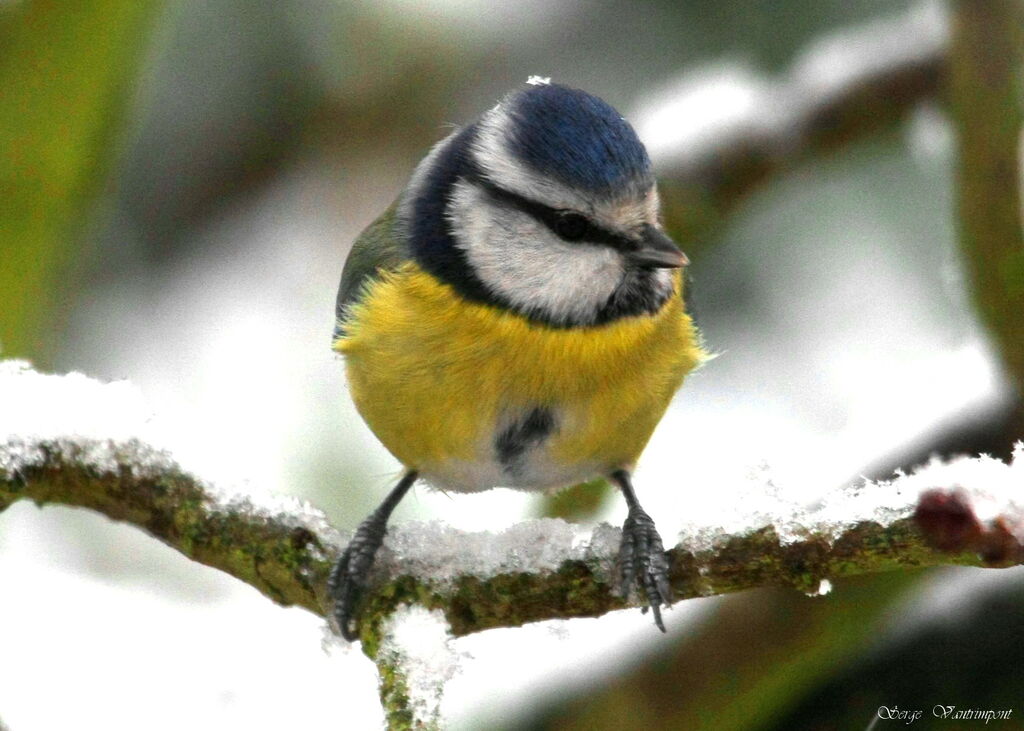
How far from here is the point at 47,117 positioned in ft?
5.96

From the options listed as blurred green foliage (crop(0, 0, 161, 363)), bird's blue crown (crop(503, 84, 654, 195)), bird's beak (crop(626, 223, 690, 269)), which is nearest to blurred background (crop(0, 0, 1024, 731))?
blurred green foliage (crop(0, 0, 161, 363))

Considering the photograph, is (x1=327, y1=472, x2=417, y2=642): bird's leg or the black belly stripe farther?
the black belly stripe

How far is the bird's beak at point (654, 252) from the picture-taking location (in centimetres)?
144

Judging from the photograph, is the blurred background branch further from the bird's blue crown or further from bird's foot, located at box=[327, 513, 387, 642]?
bird's foot, located at box=[327, 513, 387, 642]

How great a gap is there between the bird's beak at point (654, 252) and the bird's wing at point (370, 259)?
0.33 m

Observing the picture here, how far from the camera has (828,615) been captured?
1582 mm

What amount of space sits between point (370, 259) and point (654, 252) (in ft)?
1.51

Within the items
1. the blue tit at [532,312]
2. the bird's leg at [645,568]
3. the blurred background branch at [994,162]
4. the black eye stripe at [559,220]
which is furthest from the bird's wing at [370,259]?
the blurred background branch at [994,162]

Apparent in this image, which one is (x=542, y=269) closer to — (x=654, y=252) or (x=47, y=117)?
(x=654, y=252)

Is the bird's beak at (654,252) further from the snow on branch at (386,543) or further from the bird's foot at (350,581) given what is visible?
the bird's foot at (350,581)

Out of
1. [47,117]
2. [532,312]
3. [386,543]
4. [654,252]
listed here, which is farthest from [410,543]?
[47,117]

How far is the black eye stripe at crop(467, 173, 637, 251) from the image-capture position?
146cm

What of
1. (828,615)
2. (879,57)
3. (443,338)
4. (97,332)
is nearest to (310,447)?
(97,332)

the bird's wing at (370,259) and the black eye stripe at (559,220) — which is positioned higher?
the bird's wing at (370,259)
